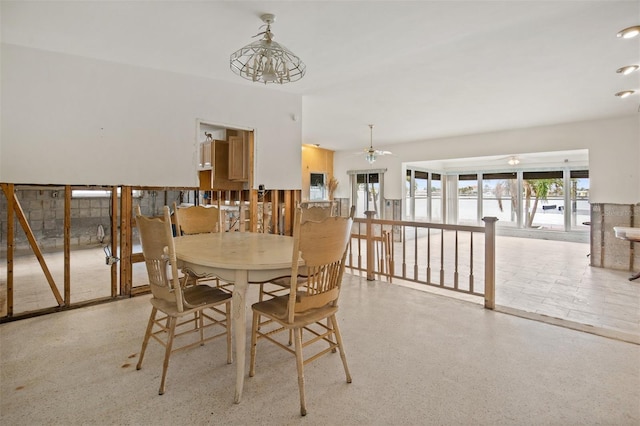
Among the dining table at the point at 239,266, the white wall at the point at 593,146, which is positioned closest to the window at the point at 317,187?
the white wall at the point at 593,146

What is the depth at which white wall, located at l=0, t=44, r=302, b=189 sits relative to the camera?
292 centimetres

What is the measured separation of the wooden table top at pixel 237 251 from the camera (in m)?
1.75

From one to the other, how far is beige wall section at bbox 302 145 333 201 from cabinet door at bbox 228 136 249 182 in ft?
14.5

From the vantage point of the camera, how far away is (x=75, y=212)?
3.39m

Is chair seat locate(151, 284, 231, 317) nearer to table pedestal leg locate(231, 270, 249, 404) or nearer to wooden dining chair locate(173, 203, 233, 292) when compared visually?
table pedestal leg locate(231, 270, 249, 404)

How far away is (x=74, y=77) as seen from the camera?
3.15m

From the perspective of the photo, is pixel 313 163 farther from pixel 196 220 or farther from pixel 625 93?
pixel 625 93

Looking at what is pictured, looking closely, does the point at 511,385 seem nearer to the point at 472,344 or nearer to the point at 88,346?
the point at 472,344

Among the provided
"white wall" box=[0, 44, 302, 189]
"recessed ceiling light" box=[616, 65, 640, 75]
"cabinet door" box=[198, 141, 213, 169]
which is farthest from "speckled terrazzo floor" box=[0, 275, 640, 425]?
"recessed ceiling light" box=[616, 65, 640, 75]

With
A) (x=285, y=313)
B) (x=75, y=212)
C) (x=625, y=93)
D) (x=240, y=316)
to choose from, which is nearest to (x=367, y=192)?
(x=625, y=93)

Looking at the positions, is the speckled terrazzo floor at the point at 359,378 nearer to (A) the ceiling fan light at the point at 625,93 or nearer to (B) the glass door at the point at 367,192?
(A) the ceiling fan light at the point at 625,93

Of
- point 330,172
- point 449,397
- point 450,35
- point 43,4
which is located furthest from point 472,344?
point 330,172

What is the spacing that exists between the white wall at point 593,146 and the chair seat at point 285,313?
20.9 ft

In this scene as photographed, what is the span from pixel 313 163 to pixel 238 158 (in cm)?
497
